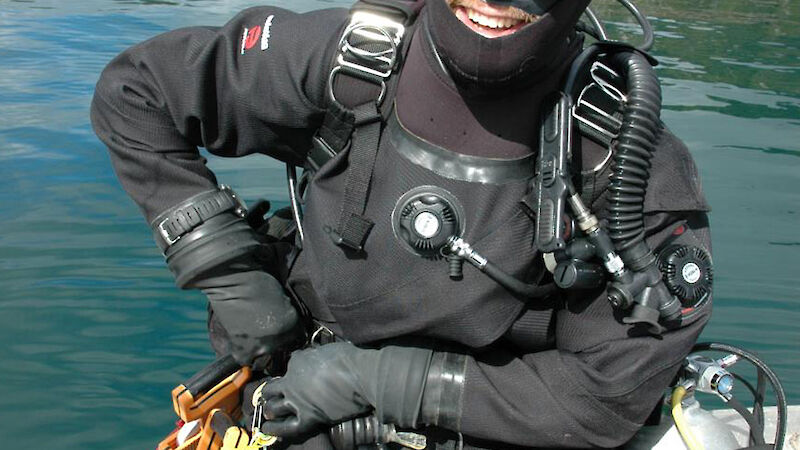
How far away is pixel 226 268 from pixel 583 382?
3.03ft

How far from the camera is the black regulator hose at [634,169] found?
1732mm

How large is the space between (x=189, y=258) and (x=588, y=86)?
1065mm

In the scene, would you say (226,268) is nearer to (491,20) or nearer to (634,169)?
(491,20)

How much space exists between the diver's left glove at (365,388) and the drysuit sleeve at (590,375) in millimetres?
56

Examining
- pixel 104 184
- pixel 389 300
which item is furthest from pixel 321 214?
pixel 104 184

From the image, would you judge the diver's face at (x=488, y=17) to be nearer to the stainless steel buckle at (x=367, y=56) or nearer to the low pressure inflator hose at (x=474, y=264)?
the stainless steel buckle at (x=367, y=56)

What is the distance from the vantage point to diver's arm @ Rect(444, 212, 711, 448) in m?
1.88

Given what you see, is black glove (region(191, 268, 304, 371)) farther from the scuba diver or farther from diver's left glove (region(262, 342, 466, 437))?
diver's left glove (region(262, 342, 466, 437))

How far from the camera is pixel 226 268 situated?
2.11 meters

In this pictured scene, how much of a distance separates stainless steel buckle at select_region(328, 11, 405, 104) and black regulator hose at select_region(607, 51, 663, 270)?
55cm

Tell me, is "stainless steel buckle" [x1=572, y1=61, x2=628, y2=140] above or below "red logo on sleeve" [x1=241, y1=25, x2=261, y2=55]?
above

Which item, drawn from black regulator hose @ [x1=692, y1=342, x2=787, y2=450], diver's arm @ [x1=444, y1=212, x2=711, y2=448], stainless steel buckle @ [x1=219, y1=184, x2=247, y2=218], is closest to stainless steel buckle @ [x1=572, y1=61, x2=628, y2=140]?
diver's arm @ [x1=444, y1=212, x2=711, y2=448]

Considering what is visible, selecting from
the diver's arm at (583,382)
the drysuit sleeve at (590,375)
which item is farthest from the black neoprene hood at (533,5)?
the diver's arm at (583,382)

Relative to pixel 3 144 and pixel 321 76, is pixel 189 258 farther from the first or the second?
pixel 3 144
